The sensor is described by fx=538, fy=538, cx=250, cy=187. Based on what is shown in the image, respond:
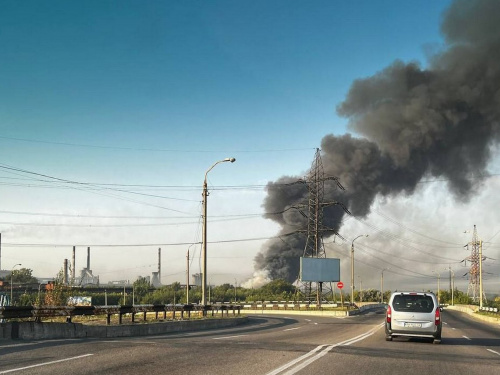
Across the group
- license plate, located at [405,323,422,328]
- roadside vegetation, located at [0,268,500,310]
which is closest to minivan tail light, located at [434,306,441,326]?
license plate, located at [405,323,422,328]

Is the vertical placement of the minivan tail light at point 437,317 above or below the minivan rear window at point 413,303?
below

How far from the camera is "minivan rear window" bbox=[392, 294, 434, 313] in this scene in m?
18.0

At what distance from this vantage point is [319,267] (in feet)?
240

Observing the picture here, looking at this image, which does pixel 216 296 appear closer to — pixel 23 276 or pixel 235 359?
pixel 23 276

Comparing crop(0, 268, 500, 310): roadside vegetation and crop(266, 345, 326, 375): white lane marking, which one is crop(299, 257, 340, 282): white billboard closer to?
crop(0, 268, 500, 310): roadside vegetation

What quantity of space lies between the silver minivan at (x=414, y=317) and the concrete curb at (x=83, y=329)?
32.4 feet

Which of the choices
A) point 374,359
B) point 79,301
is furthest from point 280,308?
point 374,359

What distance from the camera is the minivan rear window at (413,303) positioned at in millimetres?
17969

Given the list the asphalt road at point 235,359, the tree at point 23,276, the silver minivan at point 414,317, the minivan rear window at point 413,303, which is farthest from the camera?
the tree at point 23,276

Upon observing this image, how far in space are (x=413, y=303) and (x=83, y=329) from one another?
1142 centimetres

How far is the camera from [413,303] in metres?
18.2

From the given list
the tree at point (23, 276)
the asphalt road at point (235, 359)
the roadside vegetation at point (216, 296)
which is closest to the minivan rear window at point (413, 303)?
the asphalt road at point (235, 359)

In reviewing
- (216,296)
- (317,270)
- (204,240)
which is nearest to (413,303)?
(204,240)

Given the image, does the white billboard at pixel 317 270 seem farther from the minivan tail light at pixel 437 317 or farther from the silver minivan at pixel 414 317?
the minivan tail light at pixel 437 317
